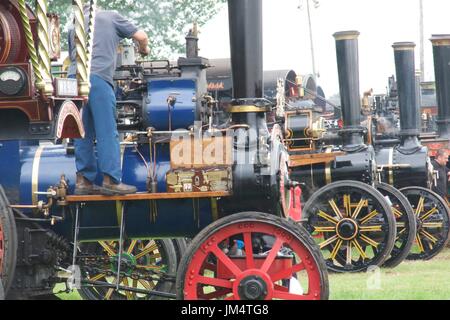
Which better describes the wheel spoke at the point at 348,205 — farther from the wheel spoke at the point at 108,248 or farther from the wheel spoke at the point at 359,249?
the wheel spoke at the point at 108,248

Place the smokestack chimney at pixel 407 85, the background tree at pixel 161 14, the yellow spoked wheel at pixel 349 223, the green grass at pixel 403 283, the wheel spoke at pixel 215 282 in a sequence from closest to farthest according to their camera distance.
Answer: the wheel spoke at pixel 215 282
the green grass at pixel 403 283
the yellow spoked wheel at pixel 349 223
the smokestack chimney at pixel 407 85
the background tree at pixel 161 14

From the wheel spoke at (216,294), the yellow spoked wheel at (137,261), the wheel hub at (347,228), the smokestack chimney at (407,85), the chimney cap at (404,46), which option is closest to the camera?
the wheel spoke at (216,294)

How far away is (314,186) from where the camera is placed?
9.98 m

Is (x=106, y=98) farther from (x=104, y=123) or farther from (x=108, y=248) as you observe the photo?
(x=108, y=248)

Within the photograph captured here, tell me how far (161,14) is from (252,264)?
39.8 feet

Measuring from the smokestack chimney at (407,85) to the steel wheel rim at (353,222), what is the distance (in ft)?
7.66

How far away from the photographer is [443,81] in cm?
1262

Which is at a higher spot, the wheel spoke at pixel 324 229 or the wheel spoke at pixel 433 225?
the wheel spoke at pixel 324 229

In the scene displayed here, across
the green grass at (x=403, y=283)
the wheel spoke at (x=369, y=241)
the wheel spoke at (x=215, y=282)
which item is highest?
the wheel spoke at (x=215, y=282)

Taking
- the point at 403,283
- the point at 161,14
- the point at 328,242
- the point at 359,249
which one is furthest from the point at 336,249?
the point at 161,14

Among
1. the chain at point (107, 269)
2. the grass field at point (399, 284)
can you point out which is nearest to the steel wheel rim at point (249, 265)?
the chain at point (107, 269)

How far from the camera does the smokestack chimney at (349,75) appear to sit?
10.7 meters

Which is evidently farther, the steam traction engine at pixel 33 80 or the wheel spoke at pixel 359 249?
the wheel spoke at pixel 359 249
